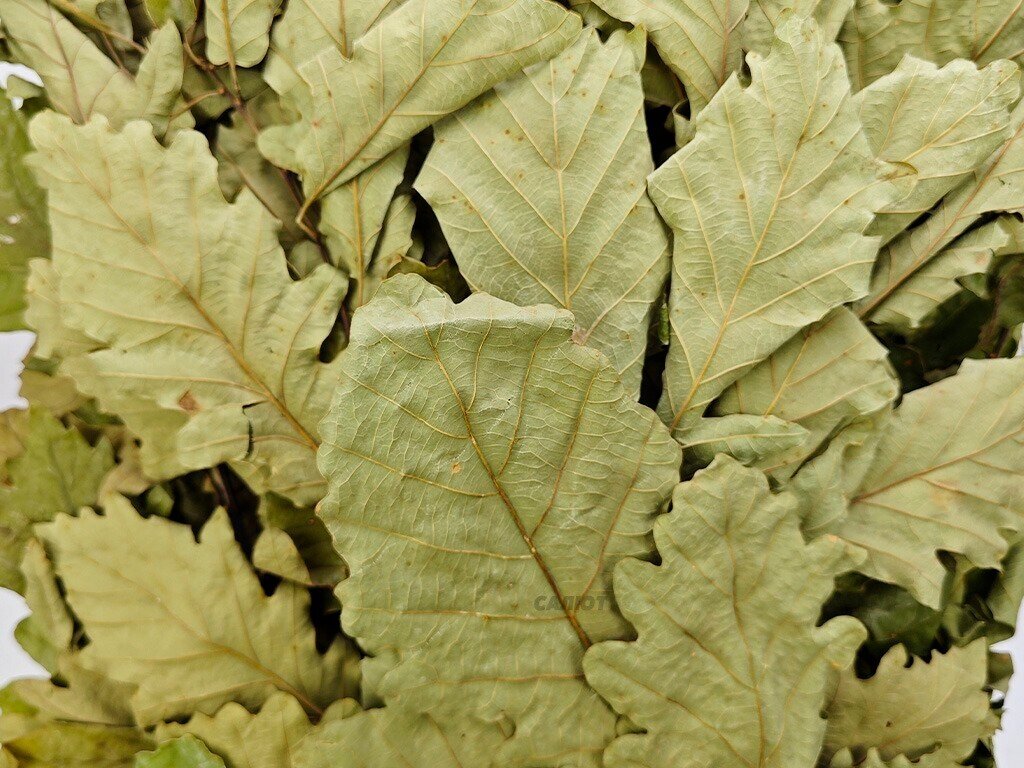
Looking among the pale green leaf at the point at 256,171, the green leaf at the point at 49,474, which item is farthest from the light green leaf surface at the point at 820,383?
the green leaf at the point at 49,474

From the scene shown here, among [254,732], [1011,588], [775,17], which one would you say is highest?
[775,17]

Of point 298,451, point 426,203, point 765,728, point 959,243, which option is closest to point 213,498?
point 298,451

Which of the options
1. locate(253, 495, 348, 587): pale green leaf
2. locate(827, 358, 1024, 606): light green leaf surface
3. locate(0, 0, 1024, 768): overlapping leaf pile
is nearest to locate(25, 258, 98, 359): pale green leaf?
locate(0, 0, 1024, 768): overlapping leaf pile

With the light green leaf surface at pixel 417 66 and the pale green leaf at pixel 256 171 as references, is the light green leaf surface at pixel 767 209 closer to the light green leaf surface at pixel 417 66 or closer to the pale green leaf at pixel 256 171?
the light green leaf surface at pixel 417 66

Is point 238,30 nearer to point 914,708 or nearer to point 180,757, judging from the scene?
point 180,757

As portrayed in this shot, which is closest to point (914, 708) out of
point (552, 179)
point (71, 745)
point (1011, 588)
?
point (1011, 588)

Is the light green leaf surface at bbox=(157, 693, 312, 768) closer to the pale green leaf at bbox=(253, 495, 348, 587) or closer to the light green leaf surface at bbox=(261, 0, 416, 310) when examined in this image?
the pale green leaf at bbox=(253, 495, 348, 587)
